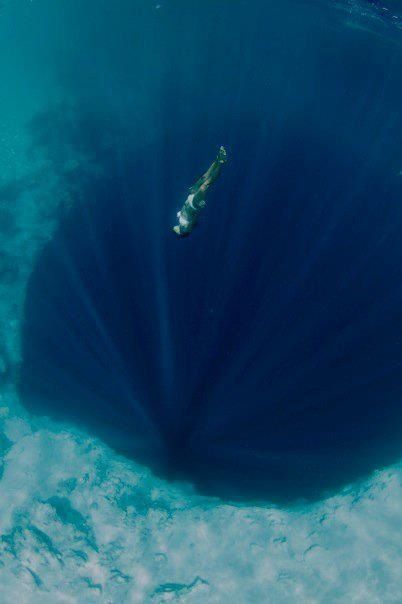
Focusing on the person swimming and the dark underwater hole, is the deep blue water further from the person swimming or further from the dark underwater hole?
the person swimming

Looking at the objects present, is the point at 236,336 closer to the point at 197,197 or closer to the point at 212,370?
the point at 212,370

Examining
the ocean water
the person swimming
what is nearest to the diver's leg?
the person swimming

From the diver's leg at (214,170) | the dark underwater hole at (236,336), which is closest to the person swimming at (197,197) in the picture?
the diver's leg at (214,170)

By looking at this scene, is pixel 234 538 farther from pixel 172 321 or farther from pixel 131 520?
pixel 172 321

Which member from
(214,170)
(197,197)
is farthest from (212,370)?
(214,170)

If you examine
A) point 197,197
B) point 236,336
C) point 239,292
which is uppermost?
point 239,292
